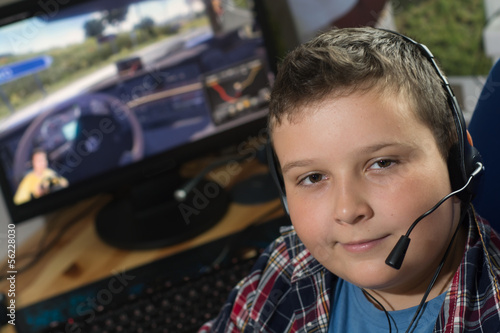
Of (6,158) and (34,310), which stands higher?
(6,158)

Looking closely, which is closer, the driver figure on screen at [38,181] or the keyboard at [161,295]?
the keyboard at [161,295]

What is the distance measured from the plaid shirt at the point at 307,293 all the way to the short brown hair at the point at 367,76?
0.41 feet

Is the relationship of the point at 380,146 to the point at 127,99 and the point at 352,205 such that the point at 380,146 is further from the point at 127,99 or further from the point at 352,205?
the point at 127,99

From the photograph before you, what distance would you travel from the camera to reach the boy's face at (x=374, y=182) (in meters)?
0.67

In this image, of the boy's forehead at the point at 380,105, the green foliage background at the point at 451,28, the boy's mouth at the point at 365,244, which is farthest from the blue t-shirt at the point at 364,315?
the green foliage background at the point at 451,28

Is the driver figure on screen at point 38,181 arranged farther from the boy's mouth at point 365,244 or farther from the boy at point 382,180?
the boy's mouth at point 365,244

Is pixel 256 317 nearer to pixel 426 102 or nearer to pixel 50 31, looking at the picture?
pixel 426 102

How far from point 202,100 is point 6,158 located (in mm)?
409

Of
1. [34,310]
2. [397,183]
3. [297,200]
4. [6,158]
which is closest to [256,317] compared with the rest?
[297,200]

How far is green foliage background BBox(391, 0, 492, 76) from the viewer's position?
1434 mm

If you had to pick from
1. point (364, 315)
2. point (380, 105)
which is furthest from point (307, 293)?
point (380, 105)

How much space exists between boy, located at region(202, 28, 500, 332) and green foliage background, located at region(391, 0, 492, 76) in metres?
0.76

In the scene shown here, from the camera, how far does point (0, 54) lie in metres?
1.23

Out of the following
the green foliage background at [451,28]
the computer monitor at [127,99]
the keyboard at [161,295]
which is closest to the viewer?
the keyboard at [161,295]
